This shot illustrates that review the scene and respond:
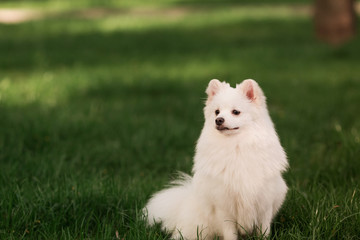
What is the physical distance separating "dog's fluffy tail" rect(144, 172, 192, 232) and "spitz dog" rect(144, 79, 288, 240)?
0.16 meters

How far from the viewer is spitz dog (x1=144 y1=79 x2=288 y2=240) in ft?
9.70

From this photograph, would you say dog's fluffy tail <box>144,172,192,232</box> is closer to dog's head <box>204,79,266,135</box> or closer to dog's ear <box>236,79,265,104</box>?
dog's head <box>204,79,266,135</box>

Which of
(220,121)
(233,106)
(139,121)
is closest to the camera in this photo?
(220,121)

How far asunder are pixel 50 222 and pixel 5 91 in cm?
419

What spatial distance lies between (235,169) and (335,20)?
1021cm

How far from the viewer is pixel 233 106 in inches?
117

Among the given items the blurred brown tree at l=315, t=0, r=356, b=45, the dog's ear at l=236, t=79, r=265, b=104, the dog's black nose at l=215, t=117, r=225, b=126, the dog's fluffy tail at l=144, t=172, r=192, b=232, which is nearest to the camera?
the dog's black nose at l=215, t=117, r=225, b=126

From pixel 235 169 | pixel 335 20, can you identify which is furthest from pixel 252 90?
pixel 335 20

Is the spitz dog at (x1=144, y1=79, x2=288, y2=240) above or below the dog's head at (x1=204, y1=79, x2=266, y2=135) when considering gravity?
below

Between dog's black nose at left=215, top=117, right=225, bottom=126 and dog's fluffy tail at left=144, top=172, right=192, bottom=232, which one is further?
dog's fluffy tail at left=144, top=172, right=192, bottom=232

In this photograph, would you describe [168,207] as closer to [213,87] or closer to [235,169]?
[235,169]

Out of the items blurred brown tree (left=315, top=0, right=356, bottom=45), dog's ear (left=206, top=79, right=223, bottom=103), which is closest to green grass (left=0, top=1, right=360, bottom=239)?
blurred brown tree (left=315, top=0, right=356, bottom=45)

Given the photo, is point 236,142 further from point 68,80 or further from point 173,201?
point 68,80

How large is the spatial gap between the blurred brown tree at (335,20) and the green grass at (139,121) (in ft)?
1.20
